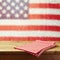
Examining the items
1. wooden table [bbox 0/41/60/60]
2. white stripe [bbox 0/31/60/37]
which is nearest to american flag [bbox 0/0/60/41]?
white stripe [bbox 0/31/60/37]

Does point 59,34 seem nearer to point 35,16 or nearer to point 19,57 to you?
point 35,16

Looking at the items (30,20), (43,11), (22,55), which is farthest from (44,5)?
(22,55)

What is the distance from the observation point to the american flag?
1913 millimetres

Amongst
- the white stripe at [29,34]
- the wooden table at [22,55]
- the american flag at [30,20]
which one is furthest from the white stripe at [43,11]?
the wooden table at [22,55]

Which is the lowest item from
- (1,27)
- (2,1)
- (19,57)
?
(19,57)

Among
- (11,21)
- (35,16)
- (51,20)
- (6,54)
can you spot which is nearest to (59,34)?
(51,20)

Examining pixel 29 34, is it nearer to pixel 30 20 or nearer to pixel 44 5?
pixel 30 20

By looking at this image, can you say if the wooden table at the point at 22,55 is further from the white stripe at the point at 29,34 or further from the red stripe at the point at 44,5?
the red stripe at the point at 44,5

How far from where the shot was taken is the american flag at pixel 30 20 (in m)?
1.91

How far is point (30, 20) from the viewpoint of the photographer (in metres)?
1.92

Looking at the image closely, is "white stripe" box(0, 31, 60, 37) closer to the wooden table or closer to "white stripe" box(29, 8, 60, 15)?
"white stripe" box(29, 8, 60, 15)

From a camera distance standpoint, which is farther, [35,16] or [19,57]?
[35,16]

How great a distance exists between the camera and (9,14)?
6.33 ft

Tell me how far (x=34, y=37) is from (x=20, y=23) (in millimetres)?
202
